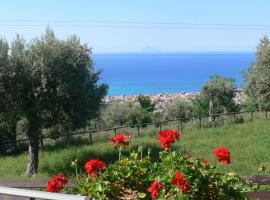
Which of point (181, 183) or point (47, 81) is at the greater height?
point (47, 81)

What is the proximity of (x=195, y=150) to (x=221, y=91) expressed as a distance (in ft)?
102

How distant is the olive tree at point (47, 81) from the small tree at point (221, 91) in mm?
31102

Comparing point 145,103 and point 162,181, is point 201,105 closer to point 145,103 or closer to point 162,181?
point 145,103

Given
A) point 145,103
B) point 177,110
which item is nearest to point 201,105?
point 177,110

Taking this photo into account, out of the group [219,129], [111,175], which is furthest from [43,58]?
[111,175]

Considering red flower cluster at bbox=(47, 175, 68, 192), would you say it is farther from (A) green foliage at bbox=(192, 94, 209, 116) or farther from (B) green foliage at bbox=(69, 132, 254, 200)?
(A) green foliage at bbox=(192, 94, 209, 116)

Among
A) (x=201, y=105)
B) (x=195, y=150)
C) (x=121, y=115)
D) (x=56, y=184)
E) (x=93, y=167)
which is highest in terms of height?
(x=201, y=105)

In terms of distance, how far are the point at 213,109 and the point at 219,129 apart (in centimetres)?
1992

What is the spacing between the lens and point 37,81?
65.9 ft

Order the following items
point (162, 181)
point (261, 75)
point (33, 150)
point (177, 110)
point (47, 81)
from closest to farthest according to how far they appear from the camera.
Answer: point (162, 181) → point (47, 81) → point (33, 150) → point (261, 75) → point (177, 110)

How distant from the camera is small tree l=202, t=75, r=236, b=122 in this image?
5138cm

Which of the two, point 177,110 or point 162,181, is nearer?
point 162,181

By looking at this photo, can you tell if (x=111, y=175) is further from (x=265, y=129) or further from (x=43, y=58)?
(x=265, y=129)

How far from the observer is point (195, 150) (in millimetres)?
21250
